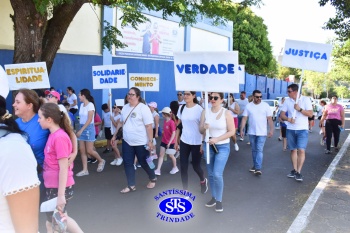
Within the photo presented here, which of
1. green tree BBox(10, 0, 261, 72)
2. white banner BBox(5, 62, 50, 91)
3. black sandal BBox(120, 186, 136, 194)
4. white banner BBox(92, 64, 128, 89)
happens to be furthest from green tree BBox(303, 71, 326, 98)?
black sandal BBox(120, 186, 136, 194)

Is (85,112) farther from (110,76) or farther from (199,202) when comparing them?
(199,202)

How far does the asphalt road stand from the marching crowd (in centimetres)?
24

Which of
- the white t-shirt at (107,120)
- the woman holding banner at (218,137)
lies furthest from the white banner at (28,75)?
the woman holding banner at (218,137)

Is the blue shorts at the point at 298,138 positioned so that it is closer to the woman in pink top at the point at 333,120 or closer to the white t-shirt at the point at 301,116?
the white t-shirt at the point at 301,116

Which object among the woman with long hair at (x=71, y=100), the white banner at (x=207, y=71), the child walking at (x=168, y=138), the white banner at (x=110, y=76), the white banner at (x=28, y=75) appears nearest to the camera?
the white banner at (x=207, y=71)

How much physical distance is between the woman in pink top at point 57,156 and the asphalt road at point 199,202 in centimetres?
125

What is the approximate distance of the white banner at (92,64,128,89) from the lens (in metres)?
9.23

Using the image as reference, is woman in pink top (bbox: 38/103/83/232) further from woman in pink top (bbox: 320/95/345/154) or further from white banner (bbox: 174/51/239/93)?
woman in pink top (bbox: 320/95/345/154)

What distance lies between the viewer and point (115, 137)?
702 cm

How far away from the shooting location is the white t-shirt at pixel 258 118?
7660 millimetres

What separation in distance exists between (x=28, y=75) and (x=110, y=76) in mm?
2274

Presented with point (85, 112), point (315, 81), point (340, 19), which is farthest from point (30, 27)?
point (315, 81)

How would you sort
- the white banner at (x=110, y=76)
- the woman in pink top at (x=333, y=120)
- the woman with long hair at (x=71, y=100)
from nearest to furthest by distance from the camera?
the white banner at (x=110, y=76) → the woman in pink top at (x=333, y=120) → the woman with long hair at (x=71, y=100)

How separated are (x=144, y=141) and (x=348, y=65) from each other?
97.5ft
